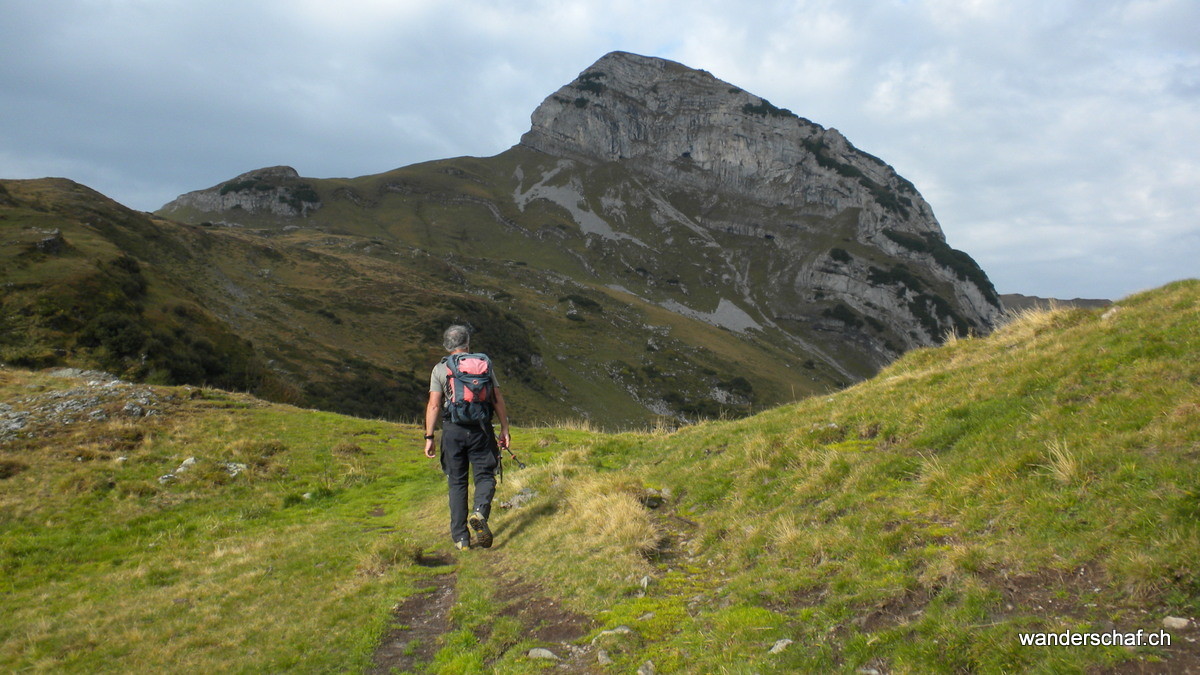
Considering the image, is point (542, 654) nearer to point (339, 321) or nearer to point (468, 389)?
point (468, 389)

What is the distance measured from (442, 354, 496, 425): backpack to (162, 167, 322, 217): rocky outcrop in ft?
676

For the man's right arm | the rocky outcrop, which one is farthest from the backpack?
the rocky outcrop

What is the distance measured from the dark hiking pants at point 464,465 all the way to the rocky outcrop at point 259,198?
20618cm

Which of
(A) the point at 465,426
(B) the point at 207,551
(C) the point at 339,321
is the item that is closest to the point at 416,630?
(A) the point at 465,426

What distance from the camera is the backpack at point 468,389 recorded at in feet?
29.6

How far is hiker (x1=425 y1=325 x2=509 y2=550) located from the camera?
905 centimetres

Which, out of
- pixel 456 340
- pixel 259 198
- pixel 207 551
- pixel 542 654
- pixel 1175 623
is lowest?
pixel 207 551

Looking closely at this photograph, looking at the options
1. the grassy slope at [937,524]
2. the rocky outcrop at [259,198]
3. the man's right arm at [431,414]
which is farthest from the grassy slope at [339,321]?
the rocky outcrop at [259,198]

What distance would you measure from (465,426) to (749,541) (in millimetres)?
4608

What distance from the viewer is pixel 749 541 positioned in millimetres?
7168

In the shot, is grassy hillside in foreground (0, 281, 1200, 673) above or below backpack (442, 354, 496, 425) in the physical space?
below

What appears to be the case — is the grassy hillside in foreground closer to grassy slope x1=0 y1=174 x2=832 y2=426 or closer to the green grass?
the green grass

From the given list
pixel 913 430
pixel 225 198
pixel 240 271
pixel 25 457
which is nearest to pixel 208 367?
pixel 25 457

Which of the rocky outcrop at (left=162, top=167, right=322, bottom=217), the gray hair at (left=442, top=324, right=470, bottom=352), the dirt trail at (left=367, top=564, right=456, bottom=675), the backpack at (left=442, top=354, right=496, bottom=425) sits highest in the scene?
the rocky outcrop at (left=162, top=167, right=322, bottom=217)
